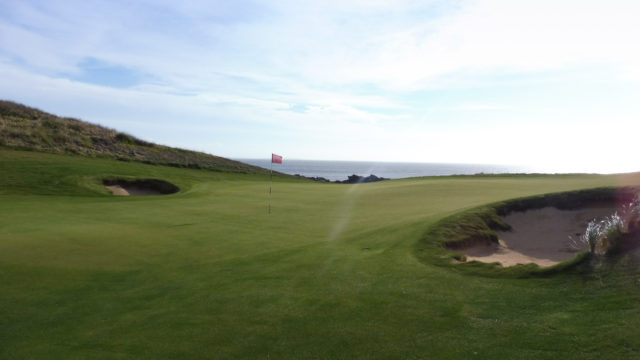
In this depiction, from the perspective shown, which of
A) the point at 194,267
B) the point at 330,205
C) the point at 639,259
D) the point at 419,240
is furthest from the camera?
the point at 330,205

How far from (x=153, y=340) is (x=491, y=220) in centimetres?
1164

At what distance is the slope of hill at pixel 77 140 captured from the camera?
40.6 m

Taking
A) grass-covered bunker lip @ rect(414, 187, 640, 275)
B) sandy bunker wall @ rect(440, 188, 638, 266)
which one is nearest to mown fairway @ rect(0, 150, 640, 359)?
grass-covered bunker lip @ rect(414, 187, 640, 275)

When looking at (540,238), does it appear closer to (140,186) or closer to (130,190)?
(130,190)

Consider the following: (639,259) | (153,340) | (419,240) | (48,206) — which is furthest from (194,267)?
(48,206)

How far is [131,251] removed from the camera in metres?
11.2

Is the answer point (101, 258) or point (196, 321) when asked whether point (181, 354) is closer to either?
point (196, 321)

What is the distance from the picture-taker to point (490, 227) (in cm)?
1420

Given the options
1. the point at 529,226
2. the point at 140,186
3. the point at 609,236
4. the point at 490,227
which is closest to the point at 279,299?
the point at 609,236

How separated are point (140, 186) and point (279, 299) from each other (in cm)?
2572

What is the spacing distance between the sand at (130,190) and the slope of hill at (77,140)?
1450 centimetres

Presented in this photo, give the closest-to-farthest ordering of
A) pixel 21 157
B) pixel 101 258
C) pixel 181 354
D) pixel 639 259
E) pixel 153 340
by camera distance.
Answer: pixel 181 354 < pixel 153 340 < pixel 639 259 < pixel 101 258 < pixel 21 157

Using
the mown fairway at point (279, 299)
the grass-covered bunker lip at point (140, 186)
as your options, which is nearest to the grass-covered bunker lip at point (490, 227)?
the mown fairway at point (279, 299)

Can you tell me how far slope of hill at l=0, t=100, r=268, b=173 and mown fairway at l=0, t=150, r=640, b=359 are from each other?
30.9m
